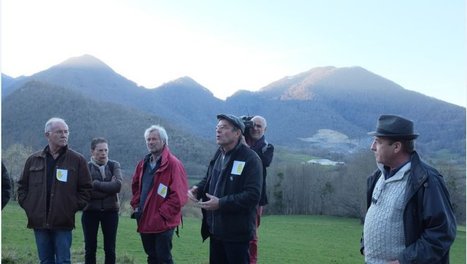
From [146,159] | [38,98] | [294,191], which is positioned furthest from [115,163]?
[38,98]

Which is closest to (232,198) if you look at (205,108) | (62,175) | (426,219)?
(426,219)

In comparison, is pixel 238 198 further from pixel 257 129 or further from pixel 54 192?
pixel 54 192

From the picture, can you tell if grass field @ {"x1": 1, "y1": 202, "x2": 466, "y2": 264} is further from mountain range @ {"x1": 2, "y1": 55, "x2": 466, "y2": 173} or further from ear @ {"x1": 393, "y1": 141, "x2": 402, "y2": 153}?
mountain range @ {"x1": 2, "y1": 55, "x2": 466, "y2": 173}

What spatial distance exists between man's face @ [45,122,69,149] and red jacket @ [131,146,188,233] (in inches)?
39.3

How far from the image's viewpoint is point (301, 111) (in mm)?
154875

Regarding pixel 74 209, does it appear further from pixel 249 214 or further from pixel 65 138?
pixel 249 214

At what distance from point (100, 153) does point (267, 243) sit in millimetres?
21078

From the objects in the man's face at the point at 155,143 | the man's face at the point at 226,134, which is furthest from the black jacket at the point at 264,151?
the man's face at the point at 226,134

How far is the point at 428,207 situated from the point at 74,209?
11.1 ft

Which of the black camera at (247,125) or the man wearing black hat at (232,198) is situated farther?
the black camera at (247,125)

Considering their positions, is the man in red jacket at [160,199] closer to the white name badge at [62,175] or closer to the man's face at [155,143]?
the man's face at [155,143]

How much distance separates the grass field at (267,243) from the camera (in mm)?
12875

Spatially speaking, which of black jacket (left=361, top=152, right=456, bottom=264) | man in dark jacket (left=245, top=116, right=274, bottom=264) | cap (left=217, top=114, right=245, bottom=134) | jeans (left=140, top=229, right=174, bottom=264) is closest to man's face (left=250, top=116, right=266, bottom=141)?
man in dark jacket (left=245, top=116, right=274, bottom=264)

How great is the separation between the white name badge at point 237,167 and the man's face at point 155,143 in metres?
1.16
